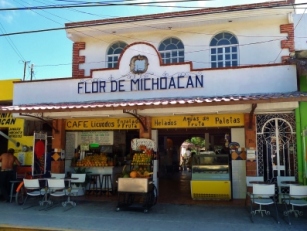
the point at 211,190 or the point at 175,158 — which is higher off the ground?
the point at 175,158

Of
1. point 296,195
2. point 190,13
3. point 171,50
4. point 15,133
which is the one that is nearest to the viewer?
point 296,195

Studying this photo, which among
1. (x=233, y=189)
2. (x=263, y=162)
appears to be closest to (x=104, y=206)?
(x=233, y=189)

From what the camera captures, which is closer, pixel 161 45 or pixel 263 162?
pixel 263 162

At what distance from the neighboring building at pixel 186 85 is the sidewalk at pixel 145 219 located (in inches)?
80.4

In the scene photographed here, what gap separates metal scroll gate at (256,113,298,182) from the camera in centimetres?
971

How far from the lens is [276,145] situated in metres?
9.86

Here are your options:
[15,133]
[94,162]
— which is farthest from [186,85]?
[15,133]

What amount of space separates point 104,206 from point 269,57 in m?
7.79

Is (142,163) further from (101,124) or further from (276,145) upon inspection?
(276,145)

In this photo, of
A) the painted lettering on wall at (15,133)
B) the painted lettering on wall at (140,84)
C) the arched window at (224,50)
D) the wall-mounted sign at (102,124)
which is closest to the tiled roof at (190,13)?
the arched window at (224,50)

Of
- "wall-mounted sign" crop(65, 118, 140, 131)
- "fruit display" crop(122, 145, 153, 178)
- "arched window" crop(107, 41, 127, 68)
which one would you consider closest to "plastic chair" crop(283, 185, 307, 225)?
"fruit display" crop(122, 145, 153, 178)

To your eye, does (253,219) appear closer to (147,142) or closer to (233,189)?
(233,189)

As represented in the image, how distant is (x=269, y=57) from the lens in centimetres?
1169

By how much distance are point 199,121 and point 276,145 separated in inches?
97.2
